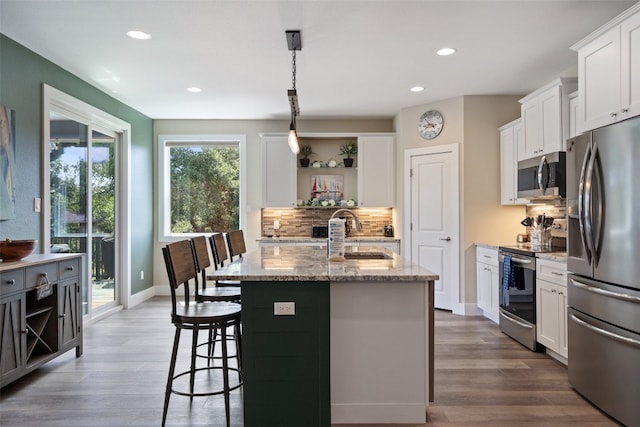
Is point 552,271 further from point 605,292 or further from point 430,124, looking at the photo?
point 430,124

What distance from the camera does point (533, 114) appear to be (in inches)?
163

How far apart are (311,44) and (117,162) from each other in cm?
335

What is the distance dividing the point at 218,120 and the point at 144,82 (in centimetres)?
190

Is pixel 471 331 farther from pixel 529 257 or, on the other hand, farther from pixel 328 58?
pixel 328 58

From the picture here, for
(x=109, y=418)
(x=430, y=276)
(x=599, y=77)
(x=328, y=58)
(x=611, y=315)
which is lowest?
(x=109, y=418)

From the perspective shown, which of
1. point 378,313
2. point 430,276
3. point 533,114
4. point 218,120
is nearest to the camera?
point 430,276

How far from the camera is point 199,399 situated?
9.22 ft

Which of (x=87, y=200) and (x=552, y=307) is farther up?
(x=87, y=200)

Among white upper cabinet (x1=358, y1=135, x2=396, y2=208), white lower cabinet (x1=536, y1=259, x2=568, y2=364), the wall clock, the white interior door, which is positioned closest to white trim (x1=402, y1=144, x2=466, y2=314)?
the white interior door

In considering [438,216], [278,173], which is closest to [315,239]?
[278,173]

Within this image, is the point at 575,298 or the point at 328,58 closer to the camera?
the point at 575,298

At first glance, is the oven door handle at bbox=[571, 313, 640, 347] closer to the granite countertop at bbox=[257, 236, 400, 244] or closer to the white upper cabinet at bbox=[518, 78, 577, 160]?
the white upper cabinet at bbox=[518, 78, 577, 160]

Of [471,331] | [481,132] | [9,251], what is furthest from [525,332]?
[9,251]

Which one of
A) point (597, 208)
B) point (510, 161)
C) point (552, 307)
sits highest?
point (510, 161)
